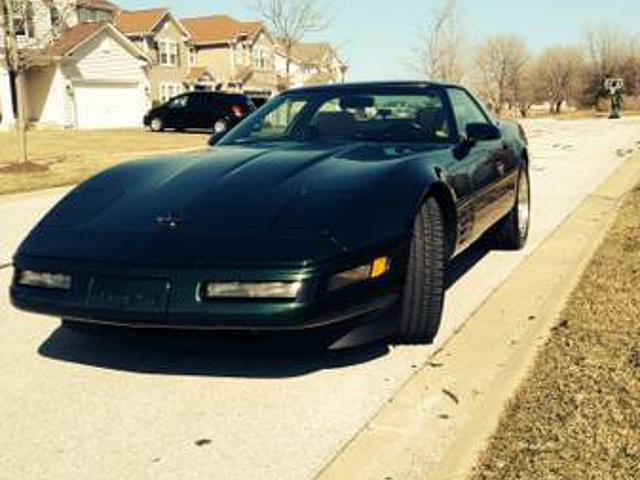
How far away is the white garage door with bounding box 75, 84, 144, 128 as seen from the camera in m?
37.0

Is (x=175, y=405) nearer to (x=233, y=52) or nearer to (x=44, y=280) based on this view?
(x=44, y=280)

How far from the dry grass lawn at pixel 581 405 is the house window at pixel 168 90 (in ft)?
144

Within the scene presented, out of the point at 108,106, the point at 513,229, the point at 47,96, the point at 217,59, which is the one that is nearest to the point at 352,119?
the point at 513,229

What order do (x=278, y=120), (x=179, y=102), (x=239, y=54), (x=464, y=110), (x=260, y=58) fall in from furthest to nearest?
1. (x=260, y=58)
2. (x=239, y=54)
3. (x=179, y=102)
4. (x=464, y=110)
5. (x=278, y=120)

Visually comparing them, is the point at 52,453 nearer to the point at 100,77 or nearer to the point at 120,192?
the point at 120,192

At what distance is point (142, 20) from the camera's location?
47375mm

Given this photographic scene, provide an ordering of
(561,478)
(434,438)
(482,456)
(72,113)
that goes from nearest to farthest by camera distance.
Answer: (561,478) → (482,456) → (434,438) → (72,113)

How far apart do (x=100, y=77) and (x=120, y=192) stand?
117 feet

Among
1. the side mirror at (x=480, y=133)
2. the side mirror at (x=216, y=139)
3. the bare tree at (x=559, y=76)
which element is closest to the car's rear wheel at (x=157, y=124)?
the side mirror at (x=216, y=139)

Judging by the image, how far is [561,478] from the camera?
275 cm

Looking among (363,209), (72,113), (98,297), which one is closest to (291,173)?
(363,209)

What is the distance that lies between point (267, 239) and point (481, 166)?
86.4 inches

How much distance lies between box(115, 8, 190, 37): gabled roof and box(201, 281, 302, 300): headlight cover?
149 feet

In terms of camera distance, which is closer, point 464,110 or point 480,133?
point 480,133
